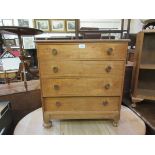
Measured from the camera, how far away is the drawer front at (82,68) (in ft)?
2.87

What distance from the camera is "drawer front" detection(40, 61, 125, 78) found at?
87cm

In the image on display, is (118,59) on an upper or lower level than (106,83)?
upper

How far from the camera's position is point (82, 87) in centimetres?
93

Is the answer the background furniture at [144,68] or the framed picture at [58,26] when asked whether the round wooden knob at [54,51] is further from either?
the framed picture at [58,26]

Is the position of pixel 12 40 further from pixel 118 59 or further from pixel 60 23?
pixel 118 59

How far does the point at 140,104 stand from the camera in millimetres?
1386

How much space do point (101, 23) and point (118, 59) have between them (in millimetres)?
2775

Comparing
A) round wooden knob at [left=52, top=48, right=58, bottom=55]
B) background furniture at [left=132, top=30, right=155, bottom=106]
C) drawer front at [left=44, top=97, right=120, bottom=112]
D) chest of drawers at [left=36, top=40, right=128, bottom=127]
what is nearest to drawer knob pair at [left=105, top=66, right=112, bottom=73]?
chest of drawers at [left=36, top=40, right=128, bottom=127]

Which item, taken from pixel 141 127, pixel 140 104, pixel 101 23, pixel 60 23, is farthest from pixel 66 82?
pixel 60 23

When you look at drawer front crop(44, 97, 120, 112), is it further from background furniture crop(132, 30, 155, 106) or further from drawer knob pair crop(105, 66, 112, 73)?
background furniture crop(132, 30, 155, 106)

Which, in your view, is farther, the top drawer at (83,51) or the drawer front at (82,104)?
the drawer front at (82,104)

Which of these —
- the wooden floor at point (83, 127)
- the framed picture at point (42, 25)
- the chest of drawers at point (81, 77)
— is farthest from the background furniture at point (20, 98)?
the framed picture at point (42, 25)

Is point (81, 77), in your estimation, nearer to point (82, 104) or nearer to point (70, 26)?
point (82, 104)
